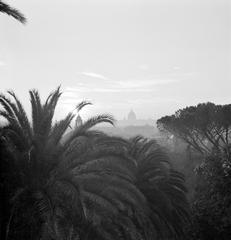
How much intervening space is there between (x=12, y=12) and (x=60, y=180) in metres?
4.33

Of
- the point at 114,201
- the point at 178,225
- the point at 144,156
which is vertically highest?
the point at 144,156

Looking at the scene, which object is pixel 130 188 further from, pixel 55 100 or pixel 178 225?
pixel 178 225

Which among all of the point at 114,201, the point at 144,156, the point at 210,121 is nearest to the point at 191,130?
the point at 210,121

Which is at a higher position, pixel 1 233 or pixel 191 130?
pixel 191 130

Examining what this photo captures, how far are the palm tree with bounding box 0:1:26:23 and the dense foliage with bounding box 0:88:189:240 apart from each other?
2.62m

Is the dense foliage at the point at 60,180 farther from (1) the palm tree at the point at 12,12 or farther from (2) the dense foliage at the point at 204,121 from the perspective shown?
(2) the dense foliage at the point at 204,121

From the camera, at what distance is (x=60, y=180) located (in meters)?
9.62

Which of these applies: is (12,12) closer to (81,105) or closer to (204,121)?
(81,105)

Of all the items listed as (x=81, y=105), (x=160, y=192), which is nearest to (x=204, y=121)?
(x=160, y=192)

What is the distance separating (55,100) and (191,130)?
2586 centimetres

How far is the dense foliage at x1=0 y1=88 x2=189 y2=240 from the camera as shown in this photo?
9.36 metres

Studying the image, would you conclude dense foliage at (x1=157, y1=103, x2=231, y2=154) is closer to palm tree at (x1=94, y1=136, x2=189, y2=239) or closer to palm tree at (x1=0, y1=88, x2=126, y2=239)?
palm tree at (x1=94, y1=136, x2=189, y2=239)

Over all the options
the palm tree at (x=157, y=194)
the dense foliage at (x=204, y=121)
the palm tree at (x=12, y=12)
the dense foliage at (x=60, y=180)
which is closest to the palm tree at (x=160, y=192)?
the palm tree at (x=157, y=194)

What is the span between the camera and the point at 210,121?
32.6 meters
